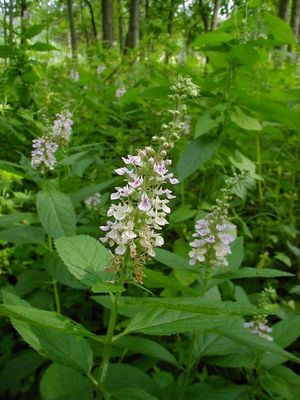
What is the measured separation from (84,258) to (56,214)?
71 cm

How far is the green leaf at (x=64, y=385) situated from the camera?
1731 millimetres

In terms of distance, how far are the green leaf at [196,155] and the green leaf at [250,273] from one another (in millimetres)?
739

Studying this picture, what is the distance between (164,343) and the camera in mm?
2637

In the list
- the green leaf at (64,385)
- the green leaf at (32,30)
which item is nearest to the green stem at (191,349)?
the green leaf at (64,385)

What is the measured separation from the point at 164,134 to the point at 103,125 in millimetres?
3004

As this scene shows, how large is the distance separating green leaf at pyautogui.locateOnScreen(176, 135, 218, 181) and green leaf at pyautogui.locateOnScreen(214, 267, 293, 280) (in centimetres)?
74

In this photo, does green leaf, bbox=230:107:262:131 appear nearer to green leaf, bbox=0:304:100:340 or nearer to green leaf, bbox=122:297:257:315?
green leaf, bbox=122:297:257:315

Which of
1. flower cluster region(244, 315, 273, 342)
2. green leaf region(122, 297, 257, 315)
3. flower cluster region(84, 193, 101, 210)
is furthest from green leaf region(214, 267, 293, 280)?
flower cluster region(84, 193, 101, 210)

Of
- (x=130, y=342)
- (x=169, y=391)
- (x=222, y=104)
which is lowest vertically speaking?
(x=169, y=391)

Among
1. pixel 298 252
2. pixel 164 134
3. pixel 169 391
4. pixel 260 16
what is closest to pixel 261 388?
pixel 169 391

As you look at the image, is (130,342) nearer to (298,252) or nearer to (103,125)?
(298,252)

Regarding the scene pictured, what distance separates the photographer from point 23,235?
7.61 feet

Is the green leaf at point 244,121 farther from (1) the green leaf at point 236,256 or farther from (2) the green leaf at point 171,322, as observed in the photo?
(2) the green leaf at point 171,322

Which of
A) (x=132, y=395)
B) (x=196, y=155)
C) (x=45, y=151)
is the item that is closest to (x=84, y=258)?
(x=132, y=395)
